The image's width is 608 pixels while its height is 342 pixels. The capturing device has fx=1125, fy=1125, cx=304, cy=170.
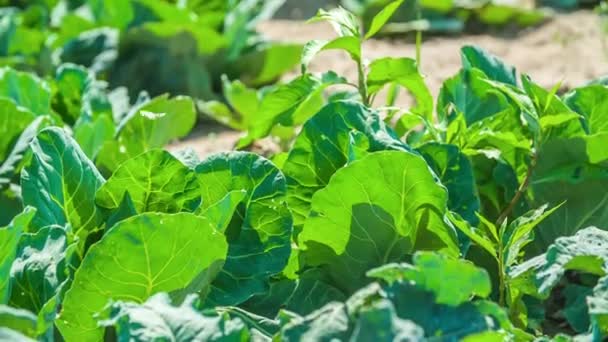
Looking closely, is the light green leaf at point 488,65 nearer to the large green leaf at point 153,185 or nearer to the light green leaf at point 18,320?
the large green leaf at point 153,185

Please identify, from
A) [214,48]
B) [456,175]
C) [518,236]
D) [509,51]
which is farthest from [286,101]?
[509,51]

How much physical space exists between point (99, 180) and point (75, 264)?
0.68 ft

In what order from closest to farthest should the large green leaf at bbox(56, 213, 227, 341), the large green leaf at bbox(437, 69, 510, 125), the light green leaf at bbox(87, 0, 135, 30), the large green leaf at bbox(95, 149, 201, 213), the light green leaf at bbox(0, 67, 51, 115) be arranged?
the large green leaf at bbox(56, 213, 227, 341) < the large green leaf at bbox(95, 149, 201, 213) < the large green leaf at bbox(437, 69, 510, 125) < the light green leaf at bbox(0, 67, 51, 115) < the light green leaf at bbox(87, 0, 135, 30)

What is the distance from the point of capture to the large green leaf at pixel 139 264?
1959 mm

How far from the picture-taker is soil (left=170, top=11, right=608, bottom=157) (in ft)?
14.8

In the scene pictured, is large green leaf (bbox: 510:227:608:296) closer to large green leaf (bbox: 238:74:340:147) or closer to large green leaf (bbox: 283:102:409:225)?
large green leaf (bbox: 283:102:409:225)

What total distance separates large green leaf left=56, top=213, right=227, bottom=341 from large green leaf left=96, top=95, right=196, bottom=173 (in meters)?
0.95

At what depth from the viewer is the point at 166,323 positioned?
5.79 ft

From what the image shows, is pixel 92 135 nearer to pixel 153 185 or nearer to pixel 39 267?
pixel 153 185

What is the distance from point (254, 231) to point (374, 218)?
0.24 metres

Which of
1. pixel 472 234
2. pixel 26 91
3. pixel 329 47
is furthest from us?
pixel 26 91

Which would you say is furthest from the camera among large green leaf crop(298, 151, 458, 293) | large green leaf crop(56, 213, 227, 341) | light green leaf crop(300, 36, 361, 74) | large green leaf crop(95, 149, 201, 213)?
light green leaf crop(300, 36, 361, 74)

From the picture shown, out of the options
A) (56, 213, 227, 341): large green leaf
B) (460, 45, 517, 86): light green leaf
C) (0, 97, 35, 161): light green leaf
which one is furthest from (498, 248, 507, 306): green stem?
(0, 97, 35, 161): light green leaf

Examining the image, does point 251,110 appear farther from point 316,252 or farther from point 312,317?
point 312,317
